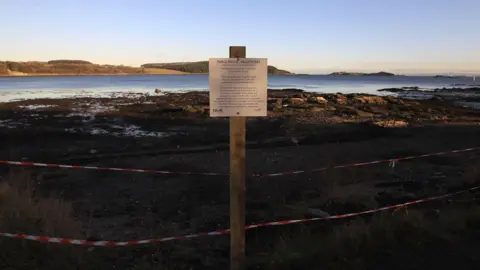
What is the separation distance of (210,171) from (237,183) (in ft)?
24.5

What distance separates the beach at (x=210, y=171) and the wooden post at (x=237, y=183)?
0.63 metres

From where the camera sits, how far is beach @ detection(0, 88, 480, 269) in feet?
22.4

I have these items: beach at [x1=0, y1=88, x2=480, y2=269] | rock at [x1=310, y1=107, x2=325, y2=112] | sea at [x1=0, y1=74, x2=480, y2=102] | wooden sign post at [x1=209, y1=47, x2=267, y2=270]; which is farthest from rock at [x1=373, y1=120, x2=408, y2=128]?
sea at [x1=0, y1=74, x2=480, y2=102]

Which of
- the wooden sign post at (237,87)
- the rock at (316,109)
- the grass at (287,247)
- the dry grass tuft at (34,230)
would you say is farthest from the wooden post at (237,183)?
the rock at (316,109)

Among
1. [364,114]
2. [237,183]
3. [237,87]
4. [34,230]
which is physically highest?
[237,87]

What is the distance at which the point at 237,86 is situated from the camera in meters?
4.10

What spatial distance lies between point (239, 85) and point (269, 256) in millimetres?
2282

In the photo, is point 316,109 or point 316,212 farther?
point 316,109

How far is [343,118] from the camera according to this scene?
2484 cm

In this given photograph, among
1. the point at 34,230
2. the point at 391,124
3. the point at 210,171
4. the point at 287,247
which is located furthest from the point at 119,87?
the point at 287,247

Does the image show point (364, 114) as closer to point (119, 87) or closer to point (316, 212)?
point (316, 212)

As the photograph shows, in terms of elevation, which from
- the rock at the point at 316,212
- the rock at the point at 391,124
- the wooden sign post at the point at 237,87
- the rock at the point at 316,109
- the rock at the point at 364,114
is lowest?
the rock at the point at 316,212

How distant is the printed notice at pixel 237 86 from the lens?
4.05 metres

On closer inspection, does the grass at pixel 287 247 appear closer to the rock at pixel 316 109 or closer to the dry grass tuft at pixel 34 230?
the dry grass tuft at pixel 34 230
